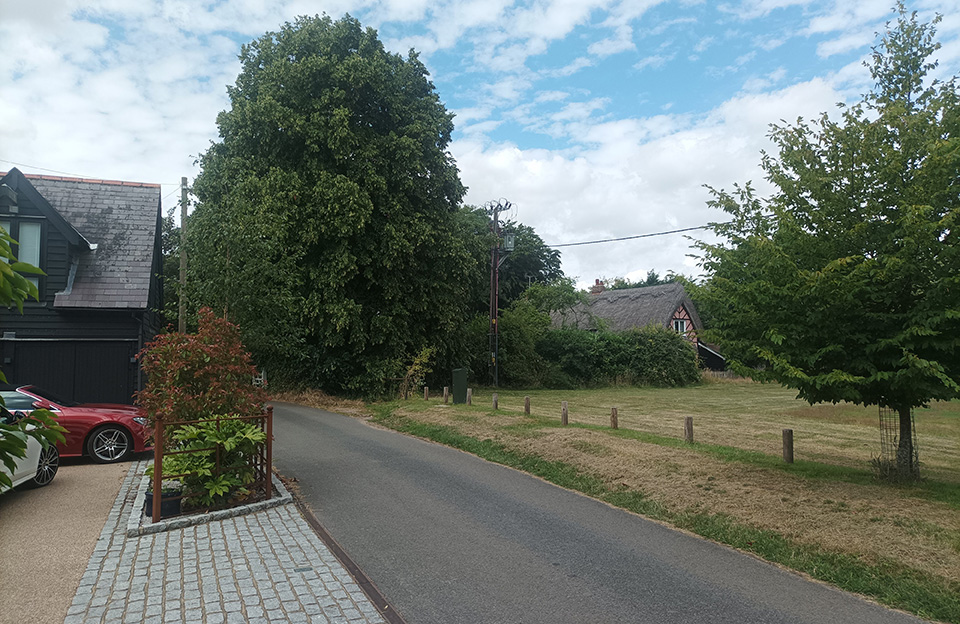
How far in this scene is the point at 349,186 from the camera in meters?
24.6

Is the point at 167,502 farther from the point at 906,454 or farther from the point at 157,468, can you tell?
the point at 906,454

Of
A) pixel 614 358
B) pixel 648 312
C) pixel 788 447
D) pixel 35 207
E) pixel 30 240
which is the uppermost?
pixel 648 312

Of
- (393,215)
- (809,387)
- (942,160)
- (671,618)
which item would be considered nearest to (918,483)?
(809,387)

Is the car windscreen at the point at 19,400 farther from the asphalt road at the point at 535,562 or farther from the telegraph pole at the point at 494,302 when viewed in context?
the telegraph pole at the point at 494,302

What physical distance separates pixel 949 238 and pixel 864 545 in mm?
4030

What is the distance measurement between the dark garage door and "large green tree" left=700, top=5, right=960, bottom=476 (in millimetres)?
14781

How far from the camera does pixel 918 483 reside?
904 centimetres

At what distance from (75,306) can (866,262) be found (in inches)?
667

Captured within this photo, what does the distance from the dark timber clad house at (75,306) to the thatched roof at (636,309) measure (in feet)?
125

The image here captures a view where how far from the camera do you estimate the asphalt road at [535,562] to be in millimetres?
5316

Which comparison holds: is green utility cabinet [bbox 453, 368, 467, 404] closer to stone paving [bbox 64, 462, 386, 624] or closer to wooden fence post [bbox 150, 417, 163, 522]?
stone paving [bbox 64, 462, 386, 624]

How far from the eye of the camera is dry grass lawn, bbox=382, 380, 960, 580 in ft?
22.5

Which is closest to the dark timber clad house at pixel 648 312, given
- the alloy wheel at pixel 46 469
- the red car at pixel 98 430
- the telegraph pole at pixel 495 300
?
the telegraph pole at pixel 495 300

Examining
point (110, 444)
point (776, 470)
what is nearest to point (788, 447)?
point (776, 470)
